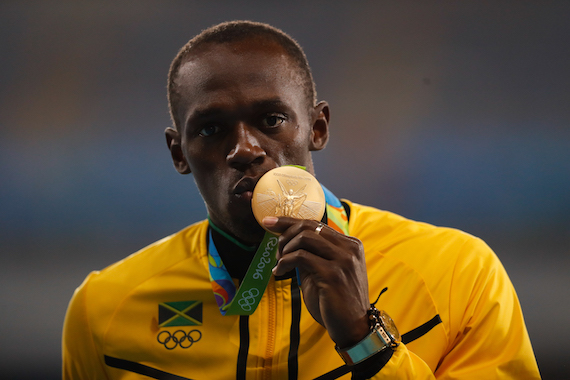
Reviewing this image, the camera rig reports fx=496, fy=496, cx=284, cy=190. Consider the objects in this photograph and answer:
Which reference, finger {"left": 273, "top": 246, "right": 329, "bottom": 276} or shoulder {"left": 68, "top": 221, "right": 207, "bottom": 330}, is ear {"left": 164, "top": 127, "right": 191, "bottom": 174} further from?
finger {"left": 273, "top": 246, "right": 329, "bottom": 276}

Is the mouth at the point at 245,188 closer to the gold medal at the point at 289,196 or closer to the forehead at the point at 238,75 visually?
the gold medal at the point at 289,196

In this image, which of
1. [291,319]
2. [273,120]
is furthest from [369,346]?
[273,120]

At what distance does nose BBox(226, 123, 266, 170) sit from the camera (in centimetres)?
151

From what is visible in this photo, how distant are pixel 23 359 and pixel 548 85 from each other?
4.88 meters

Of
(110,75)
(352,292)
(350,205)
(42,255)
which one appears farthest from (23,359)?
(352,292)

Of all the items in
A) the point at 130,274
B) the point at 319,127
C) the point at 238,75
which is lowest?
the point at 130,274

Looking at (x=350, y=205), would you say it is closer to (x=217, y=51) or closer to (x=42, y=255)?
(x=217, y=51)

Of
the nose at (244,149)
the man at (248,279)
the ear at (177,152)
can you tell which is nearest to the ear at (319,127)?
the man at (248,279)

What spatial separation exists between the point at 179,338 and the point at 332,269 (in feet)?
2.63

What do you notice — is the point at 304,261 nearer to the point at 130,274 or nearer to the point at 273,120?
the point at 273,120

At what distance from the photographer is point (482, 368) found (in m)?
1.47

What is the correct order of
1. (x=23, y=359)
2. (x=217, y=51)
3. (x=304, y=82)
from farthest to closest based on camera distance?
(x=23, y=359), (x=304, y=82), (x=217, y=51)

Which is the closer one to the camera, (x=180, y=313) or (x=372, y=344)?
(x=372, y=344)

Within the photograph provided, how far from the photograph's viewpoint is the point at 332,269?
1203 mm
